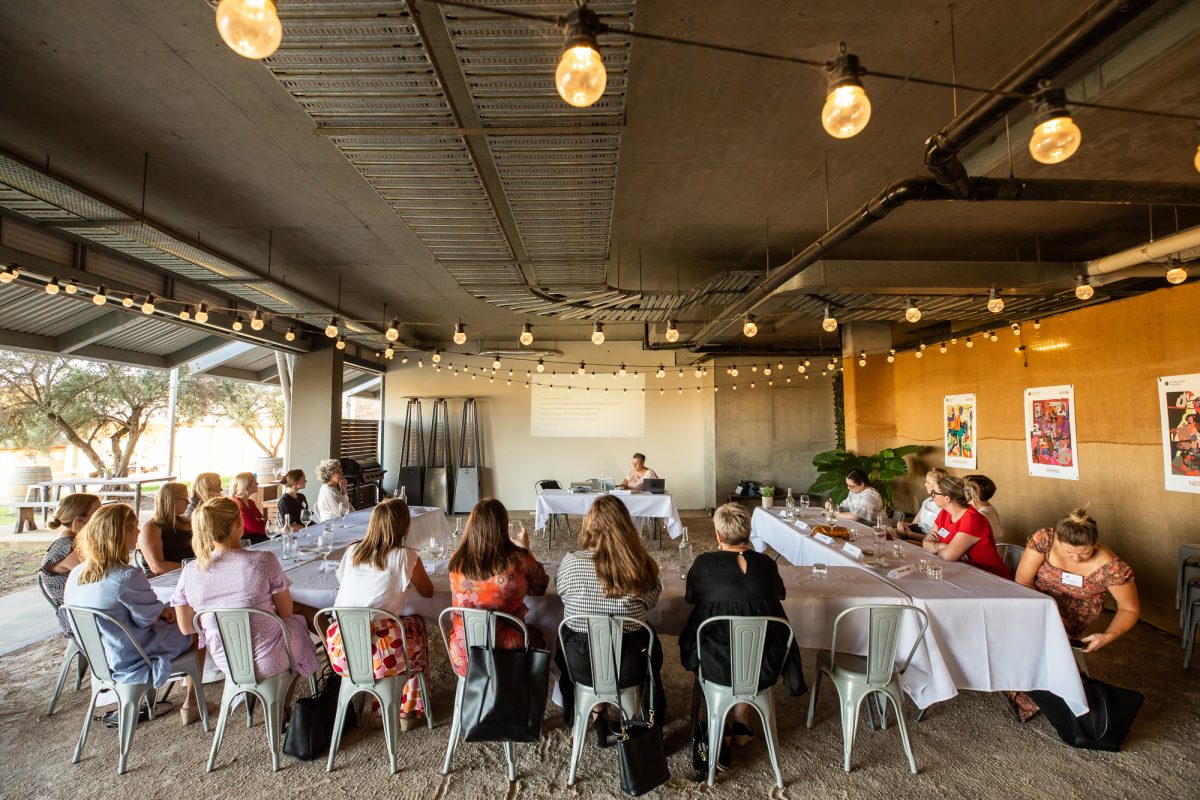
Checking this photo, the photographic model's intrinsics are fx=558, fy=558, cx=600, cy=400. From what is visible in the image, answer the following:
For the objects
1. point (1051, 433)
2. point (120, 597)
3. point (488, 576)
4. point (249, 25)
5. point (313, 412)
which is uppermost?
point (249, 25)

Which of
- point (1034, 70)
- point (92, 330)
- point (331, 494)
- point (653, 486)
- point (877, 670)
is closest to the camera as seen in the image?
point (1034, 70)

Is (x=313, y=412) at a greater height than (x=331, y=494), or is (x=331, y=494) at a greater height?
(x=313, y=412)

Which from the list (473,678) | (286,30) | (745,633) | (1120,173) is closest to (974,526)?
(745,633)

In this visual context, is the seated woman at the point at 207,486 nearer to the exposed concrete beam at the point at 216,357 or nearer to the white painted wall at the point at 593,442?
the exposed concrete beam at the point at 216,357

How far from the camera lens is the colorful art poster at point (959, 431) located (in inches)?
285

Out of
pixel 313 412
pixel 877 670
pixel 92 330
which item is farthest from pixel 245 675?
pixel 313 412

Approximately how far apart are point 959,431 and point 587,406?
633cm

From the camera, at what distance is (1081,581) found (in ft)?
9.71

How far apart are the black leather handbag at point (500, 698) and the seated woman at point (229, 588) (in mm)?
1014

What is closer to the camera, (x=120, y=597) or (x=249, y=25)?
(x=249, y=25)

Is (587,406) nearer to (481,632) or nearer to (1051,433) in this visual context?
(1051,433)

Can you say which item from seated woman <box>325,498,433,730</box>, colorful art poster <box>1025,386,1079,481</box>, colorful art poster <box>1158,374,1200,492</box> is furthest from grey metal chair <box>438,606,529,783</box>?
colorful art poster <box>1025,386,1079,481</box>

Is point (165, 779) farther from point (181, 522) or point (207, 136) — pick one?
point (207, 136)

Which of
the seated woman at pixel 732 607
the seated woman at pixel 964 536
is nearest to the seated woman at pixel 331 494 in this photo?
the seated woman at pixel 732 607
